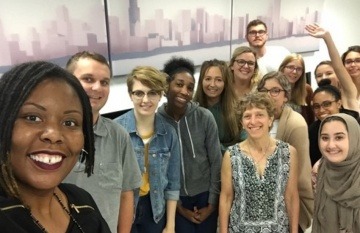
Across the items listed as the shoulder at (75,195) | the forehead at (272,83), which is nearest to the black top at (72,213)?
the shoulder at (75,195)

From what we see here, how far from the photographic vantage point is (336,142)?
6.97 ft

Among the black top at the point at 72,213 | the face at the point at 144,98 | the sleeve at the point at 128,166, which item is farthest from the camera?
the face at the point at 144,98

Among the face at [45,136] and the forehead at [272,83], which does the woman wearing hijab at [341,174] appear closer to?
the forehead at [272,83]

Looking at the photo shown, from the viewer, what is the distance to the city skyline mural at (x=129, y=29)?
2221mm

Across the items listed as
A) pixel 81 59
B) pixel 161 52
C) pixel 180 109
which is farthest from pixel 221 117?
pixel 81 59

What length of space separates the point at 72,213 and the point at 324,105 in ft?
7.43

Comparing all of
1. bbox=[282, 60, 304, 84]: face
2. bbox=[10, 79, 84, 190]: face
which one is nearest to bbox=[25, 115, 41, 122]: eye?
bbox=[10, 79, 84, 190]: face

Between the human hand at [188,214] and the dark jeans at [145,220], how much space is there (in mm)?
221

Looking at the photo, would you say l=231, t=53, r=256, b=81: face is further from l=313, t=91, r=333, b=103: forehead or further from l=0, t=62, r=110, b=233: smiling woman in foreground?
l=0, t=62, r=110, b=233: smiling woman in foreground

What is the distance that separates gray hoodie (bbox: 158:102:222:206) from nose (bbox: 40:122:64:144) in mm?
1503

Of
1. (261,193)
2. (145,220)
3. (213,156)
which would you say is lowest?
(145,220)

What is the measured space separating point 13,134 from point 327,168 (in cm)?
198

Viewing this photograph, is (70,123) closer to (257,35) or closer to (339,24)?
(257,35)

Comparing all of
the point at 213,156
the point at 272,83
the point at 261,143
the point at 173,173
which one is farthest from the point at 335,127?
the point at 173,173
